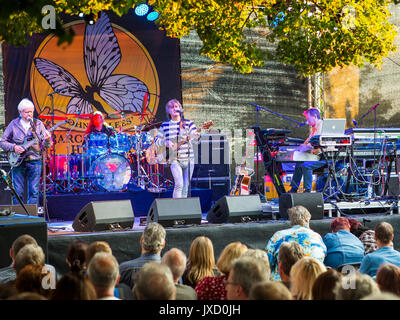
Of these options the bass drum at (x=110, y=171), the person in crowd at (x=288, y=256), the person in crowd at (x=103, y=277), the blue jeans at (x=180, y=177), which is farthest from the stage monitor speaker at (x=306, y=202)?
the person in crowd at (x=103, y=277)

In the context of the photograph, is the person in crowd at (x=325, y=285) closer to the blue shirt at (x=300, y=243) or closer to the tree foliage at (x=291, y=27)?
the blue shirt at (x=300, y=243)

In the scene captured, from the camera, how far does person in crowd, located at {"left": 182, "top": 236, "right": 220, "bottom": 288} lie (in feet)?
15.5

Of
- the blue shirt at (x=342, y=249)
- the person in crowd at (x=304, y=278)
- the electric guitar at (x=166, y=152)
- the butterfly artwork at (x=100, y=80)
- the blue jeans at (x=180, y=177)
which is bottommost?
the blue shirt at (x=342, y=249)

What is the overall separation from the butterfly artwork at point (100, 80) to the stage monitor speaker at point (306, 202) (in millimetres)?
5856

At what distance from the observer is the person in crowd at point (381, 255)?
4.76 meters

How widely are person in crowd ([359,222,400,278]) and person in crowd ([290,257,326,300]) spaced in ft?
4.51

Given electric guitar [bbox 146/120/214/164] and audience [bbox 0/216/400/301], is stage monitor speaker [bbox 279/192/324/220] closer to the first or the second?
audience [bbox 0/216/400/301]

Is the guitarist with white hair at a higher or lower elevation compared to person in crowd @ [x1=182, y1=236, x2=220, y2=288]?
higher

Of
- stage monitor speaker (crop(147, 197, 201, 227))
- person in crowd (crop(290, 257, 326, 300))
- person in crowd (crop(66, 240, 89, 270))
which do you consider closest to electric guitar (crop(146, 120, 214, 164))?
stage monitor speaker (crop(147, 197, 201, 227))

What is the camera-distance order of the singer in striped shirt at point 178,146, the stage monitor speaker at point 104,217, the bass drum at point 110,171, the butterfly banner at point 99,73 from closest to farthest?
1. the stage monitor speaker at point 104,217
2. the singer in striped shirt at point 178,146
3. the bass drum at point 110,171
4. the butterfly banner at point 99,73

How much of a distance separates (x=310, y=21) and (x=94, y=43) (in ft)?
17.7

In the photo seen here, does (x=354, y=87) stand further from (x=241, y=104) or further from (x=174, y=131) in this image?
(x=174, y=131)

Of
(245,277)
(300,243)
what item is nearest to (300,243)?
(300,243)

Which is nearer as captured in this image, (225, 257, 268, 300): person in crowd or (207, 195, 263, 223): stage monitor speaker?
(225, 257, 268, 300): person in crowd
